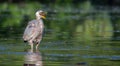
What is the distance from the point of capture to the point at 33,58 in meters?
16.8

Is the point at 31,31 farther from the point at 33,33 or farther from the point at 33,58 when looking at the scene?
the point at 33,58

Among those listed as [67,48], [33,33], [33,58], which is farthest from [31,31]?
[33,58]

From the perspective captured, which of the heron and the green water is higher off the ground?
the heron

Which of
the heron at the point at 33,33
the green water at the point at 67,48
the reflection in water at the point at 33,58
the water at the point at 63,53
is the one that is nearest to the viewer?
the reflection in water at the point at 33,58

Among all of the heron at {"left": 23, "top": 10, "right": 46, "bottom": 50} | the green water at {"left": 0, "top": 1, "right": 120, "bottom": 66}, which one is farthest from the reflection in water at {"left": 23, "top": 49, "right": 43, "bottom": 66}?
the heron at {"left": 23, "top": 10, "right": 46, "bottom": 50}

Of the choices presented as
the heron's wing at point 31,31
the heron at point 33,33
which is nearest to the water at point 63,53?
the heron at point 33,33

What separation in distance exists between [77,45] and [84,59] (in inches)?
145

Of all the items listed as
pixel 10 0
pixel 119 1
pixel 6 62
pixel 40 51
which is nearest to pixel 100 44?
pixel 40 51

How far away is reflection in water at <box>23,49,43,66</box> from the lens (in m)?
15.5

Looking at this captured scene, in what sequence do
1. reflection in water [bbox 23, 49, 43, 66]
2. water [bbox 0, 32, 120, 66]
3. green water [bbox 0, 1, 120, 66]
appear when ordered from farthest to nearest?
green water [bbox 0, 1, 120, 66] → water [bbox 0, 32, 120, 66] → reflection in water [bbox 23, 49, 43, 66]

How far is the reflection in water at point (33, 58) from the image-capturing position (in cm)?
1552

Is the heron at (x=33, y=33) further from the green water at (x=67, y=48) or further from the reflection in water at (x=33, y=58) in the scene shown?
the reflection in water at (x=33, y=58)

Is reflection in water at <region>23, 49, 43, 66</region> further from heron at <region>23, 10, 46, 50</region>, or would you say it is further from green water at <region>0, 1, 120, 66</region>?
heron at <region>23, 10, 46, 50</region>

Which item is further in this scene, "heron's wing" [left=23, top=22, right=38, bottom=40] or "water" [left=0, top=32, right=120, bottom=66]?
"heron's wing" [left=23, top=22, right=38, bottom=40]
